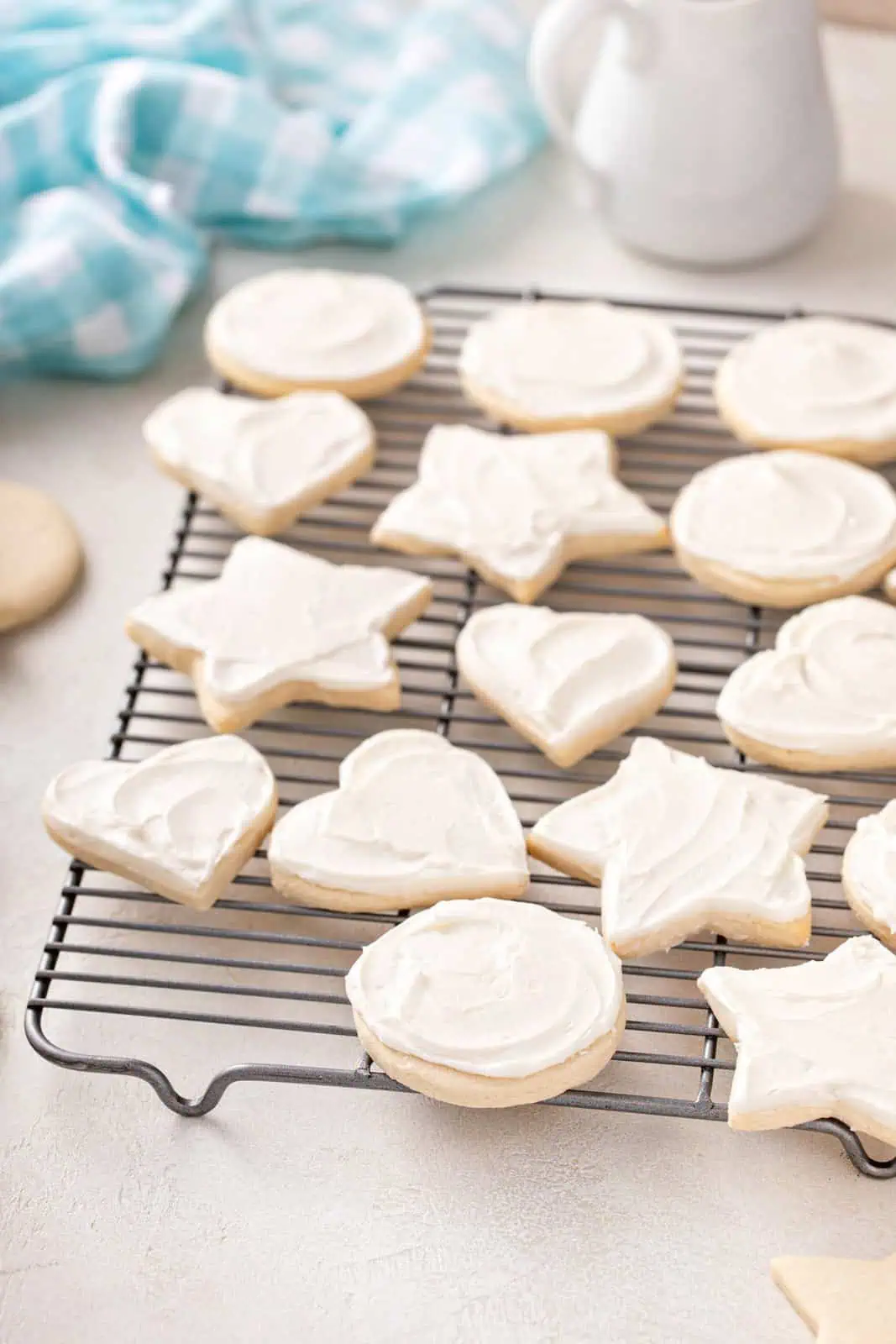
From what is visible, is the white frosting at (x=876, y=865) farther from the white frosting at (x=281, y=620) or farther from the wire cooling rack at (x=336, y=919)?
the white frosting at (x=281, y=620)

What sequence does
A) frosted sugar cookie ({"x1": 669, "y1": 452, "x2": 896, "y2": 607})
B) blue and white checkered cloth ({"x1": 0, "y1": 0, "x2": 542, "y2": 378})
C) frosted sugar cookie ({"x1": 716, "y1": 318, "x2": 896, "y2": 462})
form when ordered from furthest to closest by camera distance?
1. blue and white checkered cloth ({"x1": 0, "y1": 0, "x2": 542, "y2": 378})
2. frosted sugar cookie ({"x1": 716, "y1": 318, "x2": 896, "y2": 462})
3. frosted sugar cookie ({"x1": 669, "y1": 452, "x2": 896, "y2": 607})

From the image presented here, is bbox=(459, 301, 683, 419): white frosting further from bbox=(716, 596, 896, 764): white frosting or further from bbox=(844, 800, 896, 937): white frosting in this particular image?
bbox=(844, 800, 896, 937): white frosting

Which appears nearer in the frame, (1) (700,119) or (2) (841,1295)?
(2) (841,1295)

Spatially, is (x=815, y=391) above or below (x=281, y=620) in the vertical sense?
above

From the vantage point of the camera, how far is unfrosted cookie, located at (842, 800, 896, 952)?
1.18 meters

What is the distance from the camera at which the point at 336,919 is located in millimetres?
1245

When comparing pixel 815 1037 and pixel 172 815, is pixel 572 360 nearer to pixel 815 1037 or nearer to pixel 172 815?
pixel 172 815

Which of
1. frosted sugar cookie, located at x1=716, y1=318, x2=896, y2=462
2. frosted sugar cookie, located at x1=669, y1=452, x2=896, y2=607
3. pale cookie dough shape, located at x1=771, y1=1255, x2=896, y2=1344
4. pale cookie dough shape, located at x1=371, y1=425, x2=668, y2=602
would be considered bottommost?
pale cookie dough shape, located at x1=771, y1=1255, x2=896, y2=1344

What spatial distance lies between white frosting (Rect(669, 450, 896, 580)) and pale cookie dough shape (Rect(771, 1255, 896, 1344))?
615 mm

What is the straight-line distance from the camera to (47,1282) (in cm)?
106

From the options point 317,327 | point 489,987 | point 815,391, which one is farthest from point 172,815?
point 815,391

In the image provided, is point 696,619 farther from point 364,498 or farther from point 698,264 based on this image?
point 698,264

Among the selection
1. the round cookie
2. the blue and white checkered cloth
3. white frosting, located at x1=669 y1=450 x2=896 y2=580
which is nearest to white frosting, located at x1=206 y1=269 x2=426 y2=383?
the blue and white checkered cloth

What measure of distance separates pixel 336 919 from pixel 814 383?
0.74 meters
